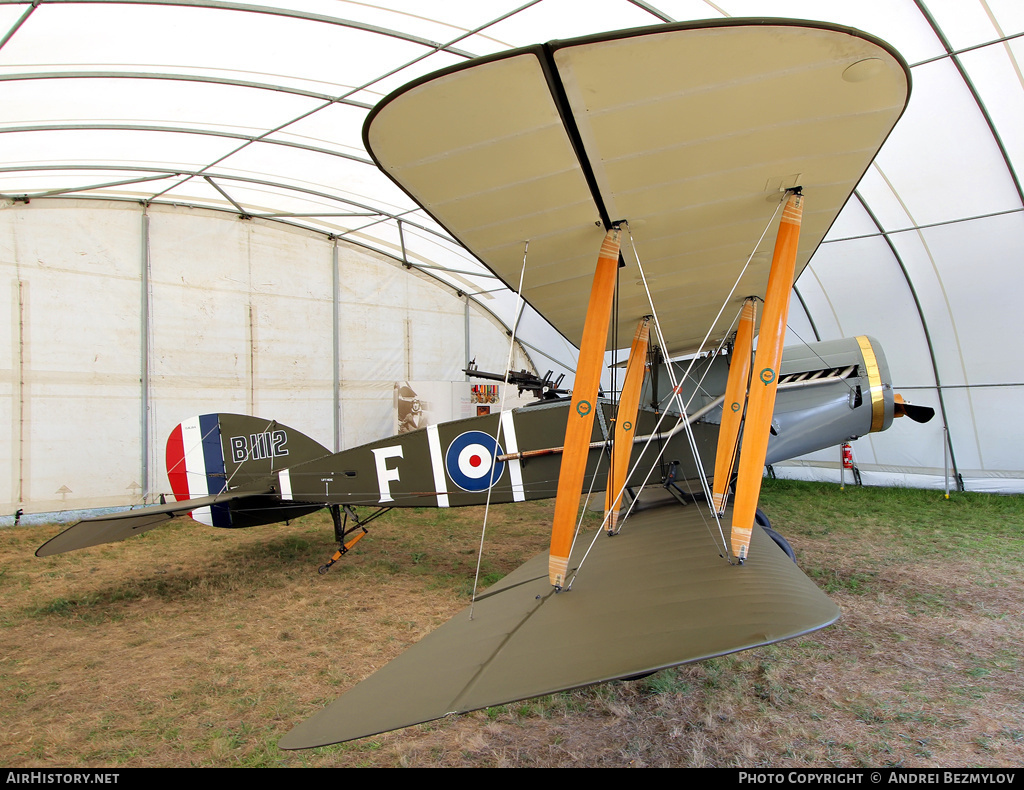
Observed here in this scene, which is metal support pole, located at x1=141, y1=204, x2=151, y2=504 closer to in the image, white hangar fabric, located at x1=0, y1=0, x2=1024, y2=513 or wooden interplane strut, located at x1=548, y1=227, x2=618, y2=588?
white hangar fabric, located at x1=0, y1=0, x2=1024, y2=513

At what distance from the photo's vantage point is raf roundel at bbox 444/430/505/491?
203 inches

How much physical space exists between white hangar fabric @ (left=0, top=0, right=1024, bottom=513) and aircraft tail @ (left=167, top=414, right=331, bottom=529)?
3354 mm

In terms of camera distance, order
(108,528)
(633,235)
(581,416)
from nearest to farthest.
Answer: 1. (581,416)
2. (633,235)
3. (108,528)

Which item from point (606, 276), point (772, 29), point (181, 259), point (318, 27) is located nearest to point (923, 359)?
point (606, 276)

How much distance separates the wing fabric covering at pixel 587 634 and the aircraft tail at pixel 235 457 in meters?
3.85

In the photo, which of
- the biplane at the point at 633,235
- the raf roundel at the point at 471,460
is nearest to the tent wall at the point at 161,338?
the biplane at the point at 633,235

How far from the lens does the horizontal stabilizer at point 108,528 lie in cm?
427

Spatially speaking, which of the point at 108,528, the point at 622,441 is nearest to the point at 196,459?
the point at 108,528

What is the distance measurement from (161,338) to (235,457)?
4.07 m

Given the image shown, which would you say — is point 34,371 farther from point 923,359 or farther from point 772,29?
point 923,359

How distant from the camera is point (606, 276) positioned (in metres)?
2.67

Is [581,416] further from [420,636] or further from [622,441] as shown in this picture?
[420,636]

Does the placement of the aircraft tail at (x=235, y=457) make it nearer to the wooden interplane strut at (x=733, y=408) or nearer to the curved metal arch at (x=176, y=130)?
the curved metal arch at (x=176, y=130)

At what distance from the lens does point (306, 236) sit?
33.3ft
